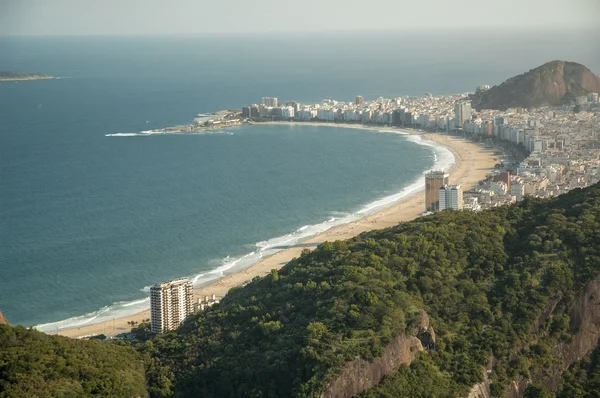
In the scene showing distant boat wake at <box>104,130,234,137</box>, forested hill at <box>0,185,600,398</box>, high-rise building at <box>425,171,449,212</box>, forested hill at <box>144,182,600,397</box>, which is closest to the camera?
forested hill at <box>0,185,600,398</box>

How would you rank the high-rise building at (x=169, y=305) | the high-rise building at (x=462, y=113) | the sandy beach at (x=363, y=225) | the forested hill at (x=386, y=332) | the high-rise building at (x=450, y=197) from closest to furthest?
the forested hill at (x=386, y=332) → the high-rise building at (x=169, y=305) → the sandy beach at (x=363, y=225) → the high-rise building at (x=450, y=197) → the high-rise building at (x=462, y=113)

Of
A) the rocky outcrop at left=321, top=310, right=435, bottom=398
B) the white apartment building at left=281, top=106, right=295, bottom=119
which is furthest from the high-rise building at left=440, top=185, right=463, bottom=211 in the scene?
the white apartment building at left=281, top=106, right=295, bottom=119

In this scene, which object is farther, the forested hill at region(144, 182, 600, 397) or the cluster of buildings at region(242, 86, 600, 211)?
the cluster of buildings at region(242, 86, 600, 211)

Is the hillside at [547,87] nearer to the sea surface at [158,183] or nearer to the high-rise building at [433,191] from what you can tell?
the sea surface at [158,183]

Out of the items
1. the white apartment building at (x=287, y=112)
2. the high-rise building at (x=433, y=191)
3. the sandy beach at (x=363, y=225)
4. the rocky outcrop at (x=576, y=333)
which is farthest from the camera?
the white apartment building at (x=287, y=112)

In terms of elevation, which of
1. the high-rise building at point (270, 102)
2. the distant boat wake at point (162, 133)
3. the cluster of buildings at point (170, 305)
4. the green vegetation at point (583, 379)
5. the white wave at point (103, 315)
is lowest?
the white wave at point (103, 315)

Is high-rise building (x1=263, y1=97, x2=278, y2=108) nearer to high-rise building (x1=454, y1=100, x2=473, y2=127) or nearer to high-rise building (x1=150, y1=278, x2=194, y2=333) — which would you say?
high-rise building (x1=454, y1=100, x2=473, y2=127)

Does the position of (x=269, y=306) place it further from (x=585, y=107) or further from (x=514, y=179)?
(x=585, y=107)

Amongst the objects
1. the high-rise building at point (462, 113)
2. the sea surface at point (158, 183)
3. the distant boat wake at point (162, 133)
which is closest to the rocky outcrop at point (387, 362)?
the sea surface at point (158, 183)
